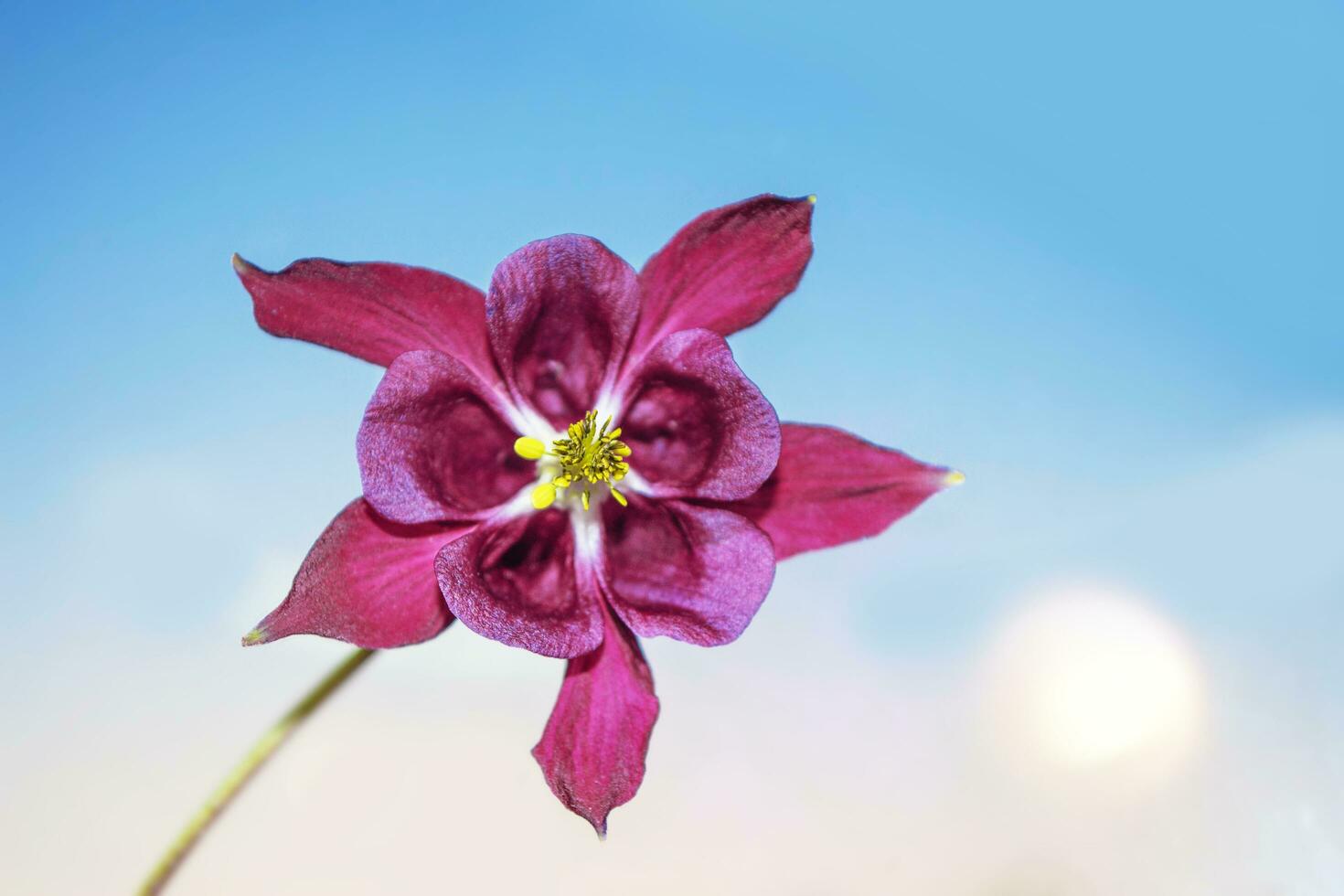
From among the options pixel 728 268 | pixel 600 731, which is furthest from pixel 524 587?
pixel 728 268

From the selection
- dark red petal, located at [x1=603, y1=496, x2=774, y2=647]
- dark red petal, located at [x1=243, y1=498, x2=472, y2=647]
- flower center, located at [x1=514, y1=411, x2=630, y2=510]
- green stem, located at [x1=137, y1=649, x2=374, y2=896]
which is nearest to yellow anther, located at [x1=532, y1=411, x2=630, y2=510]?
flower center, located at [x1=514, y1=411, x2=630, y2=510]

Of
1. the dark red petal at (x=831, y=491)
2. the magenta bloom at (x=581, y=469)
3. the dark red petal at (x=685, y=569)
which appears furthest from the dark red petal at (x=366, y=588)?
the dark red petal at (x=831, y=491)

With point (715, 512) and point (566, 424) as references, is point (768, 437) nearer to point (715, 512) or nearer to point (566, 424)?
point (715, 512)

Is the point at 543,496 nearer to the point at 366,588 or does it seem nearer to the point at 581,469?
the point at 581,469

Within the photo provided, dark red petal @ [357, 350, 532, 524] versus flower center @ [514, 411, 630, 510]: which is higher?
flower center @ [514, 411, 630, 510]

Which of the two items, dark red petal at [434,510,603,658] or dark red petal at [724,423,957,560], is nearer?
dark red petal at [434,510,603,658]

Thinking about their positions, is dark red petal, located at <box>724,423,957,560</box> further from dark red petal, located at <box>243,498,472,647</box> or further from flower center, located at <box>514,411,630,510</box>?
dark red petal, located at <box>243,498,472,647</box>
